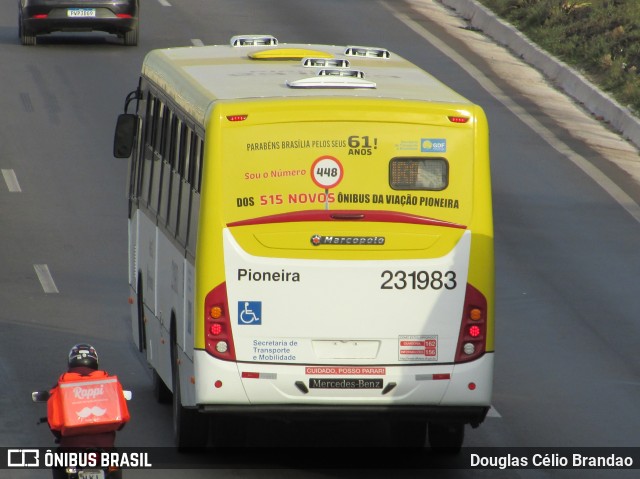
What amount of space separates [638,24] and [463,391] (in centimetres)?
2199

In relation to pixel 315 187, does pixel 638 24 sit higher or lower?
lower

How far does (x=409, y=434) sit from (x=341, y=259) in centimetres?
225

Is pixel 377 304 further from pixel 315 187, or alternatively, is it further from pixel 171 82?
pixel 171 82

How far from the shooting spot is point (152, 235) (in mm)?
15570

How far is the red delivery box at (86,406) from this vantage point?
35.2 feet

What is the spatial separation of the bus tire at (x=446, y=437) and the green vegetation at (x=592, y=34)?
1619 cm

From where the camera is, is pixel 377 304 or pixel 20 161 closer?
pixel 377 304

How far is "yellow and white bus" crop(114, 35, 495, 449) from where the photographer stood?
12836 millimetres

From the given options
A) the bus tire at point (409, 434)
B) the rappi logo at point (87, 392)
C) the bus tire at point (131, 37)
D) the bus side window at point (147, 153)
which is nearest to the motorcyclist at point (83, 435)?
the rappi logo at point (87, 392)

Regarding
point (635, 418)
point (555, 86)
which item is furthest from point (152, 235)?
point (555, 86)

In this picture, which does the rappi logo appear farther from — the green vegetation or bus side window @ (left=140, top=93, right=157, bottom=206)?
the green vegetation

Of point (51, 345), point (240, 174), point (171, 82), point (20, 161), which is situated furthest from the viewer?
point (20, 161)

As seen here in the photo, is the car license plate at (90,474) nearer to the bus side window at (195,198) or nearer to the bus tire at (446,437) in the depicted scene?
the bus side window at (195,198)

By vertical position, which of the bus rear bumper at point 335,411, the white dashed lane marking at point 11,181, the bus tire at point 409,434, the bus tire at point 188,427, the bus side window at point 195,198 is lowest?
the white dashed lane marking at point 11,181
